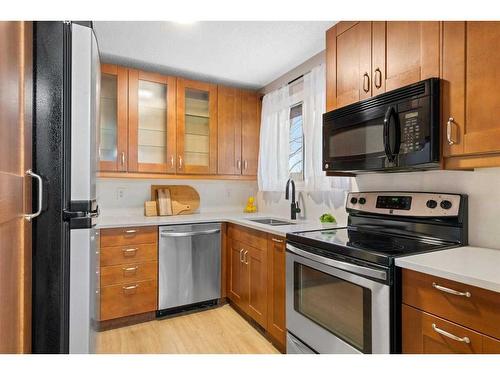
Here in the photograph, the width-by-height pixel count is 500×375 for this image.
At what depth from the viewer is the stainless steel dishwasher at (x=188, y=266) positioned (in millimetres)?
2523

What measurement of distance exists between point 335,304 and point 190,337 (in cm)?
128

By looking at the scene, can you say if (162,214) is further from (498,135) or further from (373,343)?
(498,135)

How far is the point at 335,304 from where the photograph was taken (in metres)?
1.50

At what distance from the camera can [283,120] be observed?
2.95 metres

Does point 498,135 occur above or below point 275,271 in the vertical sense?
above

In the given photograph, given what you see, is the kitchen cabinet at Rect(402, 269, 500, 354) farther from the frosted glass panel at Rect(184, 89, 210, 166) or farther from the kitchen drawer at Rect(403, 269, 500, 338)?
the frosted glass panel at Rect(184, 89, 210, 166)

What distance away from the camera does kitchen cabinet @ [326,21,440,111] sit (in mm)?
1426

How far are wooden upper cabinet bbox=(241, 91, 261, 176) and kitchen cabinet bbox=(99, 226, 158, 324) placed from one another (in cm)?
130

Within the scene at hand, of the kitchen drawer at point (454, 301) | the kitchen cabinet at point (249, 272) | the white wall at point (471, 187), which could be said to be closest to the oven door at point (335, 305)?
the kitchen drawer at point (454, 301)

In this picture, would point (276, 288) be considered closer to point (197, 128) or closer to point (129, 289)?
point (129, 289)

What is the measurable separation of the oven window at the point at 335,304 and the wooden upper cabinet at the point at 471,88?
2.62ft
